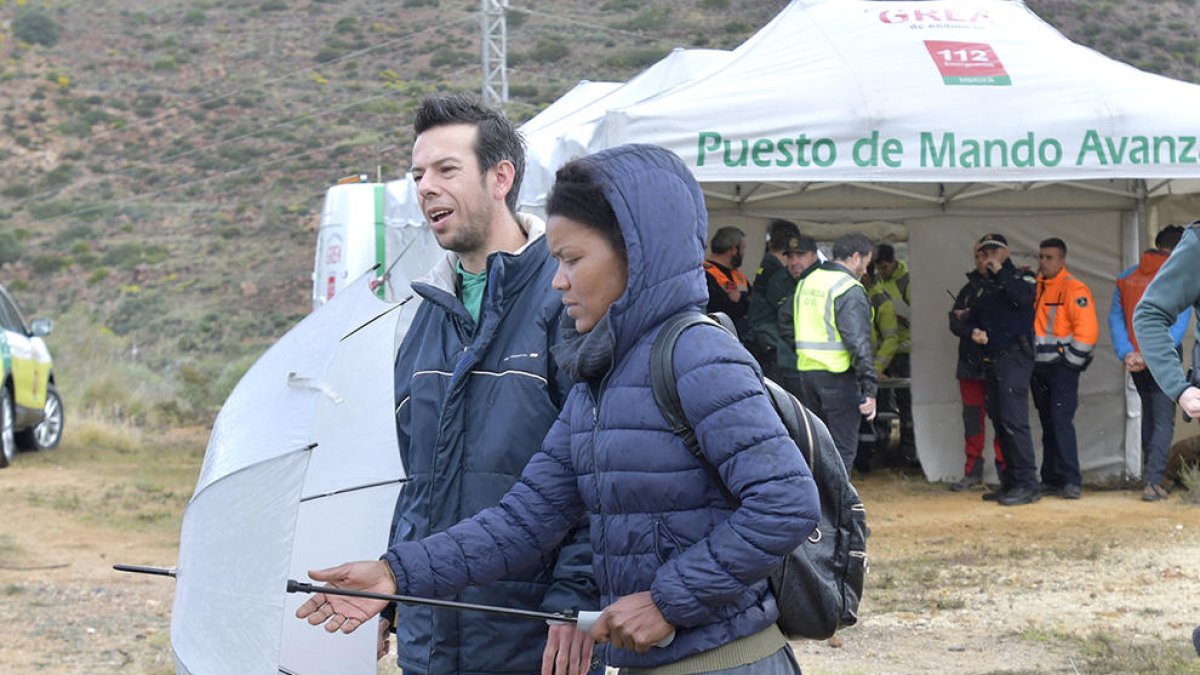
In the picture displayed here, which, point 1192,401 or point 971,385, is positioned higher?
point 1192,401

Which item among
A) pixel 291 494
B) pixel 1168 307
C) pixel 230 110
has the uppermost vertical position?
pixel 230 110

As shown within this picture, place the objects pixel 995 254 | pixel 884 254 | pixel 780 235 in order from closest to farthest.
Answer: pixel 995 254 → pixel 780 235 → pixel 884 254

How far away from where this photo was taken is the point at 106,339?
91.5 ft

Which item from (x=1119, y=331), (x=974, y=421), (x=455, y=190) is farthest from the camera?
(x=974, y=421)

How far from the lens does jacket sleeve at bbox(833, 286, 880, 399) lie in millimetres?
10164

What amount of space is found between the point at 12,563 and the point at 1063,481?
24.5 feet

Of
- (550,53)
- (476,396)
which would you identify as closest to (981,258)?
(476,396)

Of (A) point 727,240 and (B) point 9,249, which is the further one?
(B) point 9,249

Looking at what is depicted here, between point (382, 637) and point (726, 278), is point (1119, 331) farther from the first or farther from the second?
point (382, 637)

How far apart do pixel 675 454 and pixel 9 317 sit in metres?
15.1

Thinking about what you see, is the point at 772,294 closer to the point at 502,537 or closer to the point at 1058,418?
the point at 1058,418

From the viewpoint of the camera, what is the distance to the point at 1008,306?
38.1 feet

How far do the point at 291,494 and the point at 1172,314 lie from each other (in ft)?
9.51

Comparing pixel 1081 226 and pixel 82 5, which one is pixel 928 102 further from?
pixel 82 5
